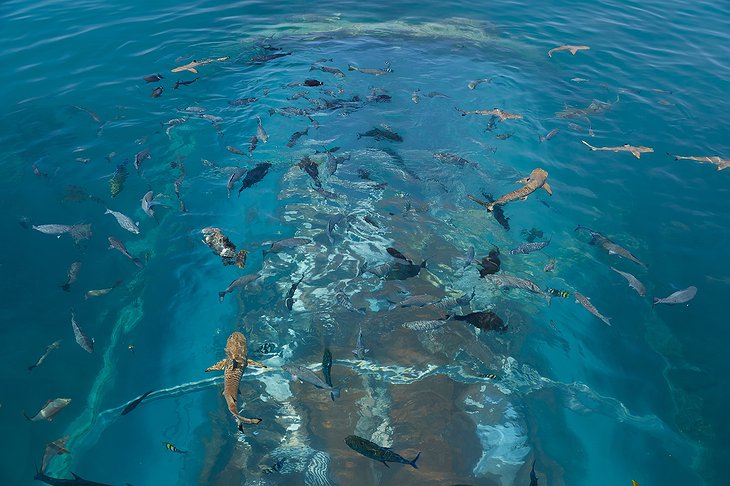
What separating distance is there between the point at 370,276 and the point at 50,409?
622 centimetres

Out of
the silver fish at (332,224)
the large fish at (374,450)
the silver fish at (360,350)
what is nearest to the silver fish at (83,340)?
the silver fish at (360,350)

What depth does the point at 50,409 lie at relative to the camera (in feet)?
22.8

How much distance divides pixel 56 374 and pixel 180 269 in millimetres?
3060

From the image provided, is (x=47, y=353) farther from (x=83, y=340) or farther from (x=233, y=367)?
(x=233, y=367)

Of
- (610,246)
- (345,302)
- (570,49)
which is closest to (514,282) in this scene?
(610,246)

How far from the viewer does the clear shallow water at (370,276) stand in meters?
7.12

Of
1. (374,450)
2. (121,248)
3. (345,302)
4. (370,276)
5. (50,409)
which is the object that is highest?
(121,248)

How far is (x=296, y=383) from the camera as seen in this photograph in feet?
25.6

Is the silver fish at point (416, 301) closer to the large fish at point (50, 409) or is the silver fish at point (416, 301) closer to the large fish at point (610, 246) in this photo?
the large fish at point (610, 246)

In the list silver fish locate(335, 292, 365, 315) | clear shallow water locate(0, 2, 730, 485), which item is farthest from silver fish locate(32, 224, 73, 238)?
silver fish locate(335, 292, 365, 315)

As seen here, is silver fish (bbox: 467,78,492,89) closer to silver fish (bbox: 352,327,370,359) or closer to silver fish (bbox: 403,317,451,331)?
silver fish (bbox: 403,317,451,331)

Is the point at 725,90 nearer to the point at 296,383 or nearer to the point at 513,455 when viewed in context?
the point at 513,455

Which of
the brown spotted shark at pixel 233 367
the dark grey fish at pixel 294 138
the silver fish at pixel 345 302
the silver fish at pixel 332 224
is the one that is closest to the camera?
the brown spotted shark at pixel 233 367

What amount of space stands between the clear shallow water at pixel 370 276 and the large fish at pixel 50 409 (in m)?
0.21
